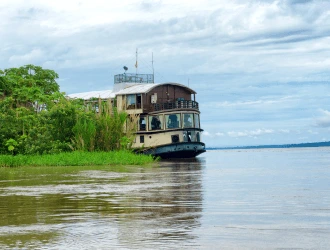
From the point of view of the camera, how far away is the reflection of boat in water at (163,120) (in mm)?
47125

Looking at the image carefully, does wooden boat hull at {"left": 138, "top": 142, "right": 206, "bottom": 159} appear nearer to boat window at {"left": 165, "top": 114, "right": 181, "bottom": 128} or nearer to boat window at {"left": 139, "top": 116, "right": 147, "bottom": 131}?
boat window at {"left": 165, "top": 114, "right": 181, "bottom": 128}

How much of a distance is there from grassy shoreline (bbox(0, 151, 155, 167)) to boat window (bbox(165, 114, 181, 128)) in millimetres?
14671

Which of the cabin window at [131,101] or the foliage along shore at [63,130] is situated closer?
the foliage along shore at [63,130]

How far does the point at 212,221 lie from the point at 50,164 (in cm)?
2403

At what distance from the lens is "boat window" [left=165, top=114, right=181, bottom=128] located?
157 feet

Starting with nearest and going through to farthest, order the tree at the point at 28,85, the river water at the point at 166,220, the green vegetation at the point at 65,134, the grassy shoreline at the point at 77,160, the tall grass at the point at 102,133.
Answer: the river water at the point at 166,220
the grassy shoreline at the point at 77,160
the green vegetation at the point at 65,134
the tall grass at the point at 102,133
the tree at the point at 28,85

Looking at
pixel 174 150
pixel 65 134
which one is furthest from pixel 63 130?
pixel 174 150

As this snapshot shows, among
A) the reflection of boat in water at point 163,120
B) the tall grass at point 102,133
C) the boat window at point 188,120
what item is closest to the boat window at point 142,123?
the reflection of boat in water at point 163,120

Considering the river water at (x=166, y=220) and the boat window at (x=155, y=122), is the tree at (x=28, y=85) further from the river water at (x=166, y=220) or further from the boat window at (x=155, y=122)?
the river water at (x=166, y=220)

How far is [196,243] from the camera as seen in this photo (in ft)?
21.0

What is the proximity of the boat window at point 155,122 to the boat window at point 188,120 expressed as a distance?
1.98 meters

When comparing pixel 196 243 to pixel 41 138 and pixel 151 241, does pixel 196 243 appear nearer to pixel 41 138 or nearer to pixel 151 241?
pixel 151 241

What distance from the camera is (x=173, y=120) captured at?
158 ft

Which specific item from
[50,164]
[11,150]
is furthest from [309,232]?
[11,150]
